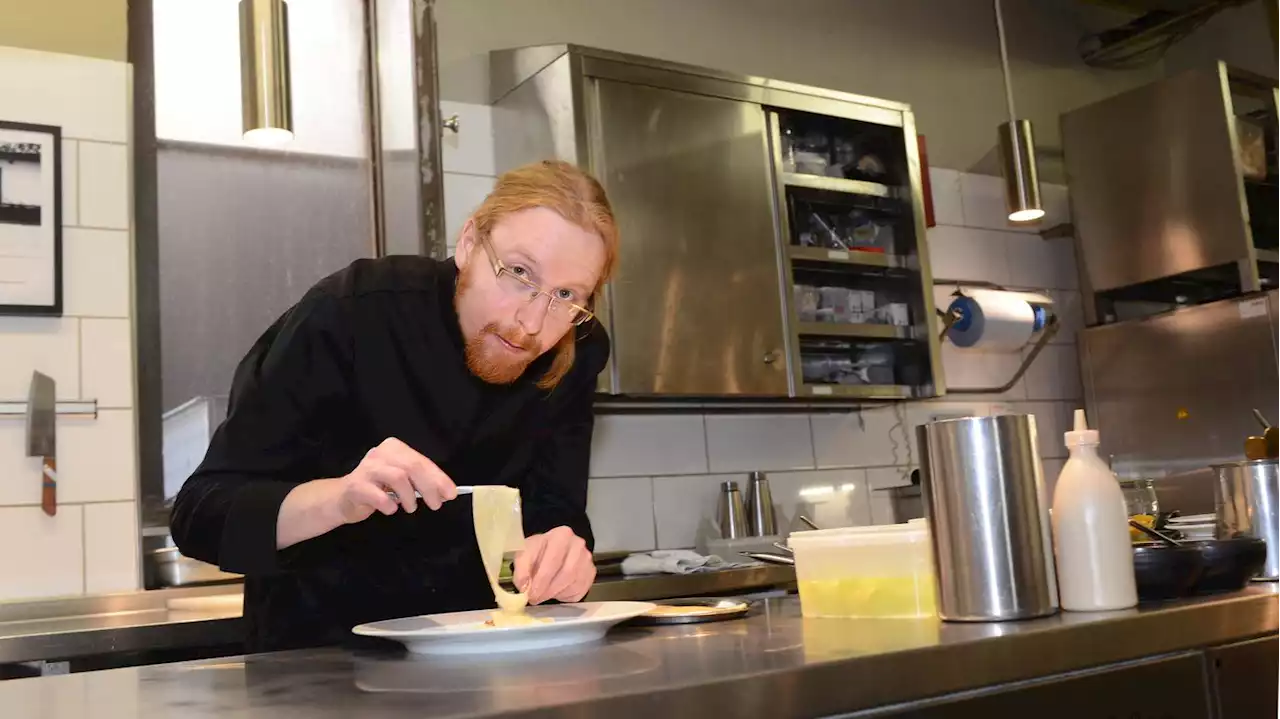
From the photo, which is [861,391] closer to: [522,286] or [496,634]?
[522,286]

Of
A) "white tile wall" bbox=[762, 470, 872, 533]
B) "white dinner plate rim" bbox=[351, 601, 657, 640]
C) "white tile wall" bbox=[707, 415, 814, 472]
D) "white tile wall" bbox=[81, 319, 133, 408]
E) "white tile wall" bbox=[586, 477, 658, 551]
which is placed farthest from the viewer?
"white tile wall" bbox=[762, 470, 872, 533]

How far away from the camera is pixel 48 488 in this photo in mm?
2674

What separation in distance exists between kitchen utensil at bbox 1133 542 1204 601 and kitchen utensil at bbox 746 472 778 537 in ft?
7.16

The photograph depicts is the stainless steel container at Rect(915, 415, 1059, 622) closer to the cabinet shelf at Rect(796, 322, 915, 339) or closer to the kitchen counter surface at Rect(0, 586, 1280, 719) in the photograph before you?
the kitchen counter surface at Rect(0, 586, 1280, 719)

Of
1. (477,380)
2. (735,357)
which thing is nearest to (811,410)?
(735,357)

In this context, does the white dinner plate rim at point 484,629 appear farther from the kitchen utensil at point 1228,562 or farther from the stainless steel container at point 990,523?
the kitchen utensil at point 1228,562

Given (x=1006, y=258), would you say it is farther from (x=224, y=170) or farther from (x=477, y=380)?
(x=477, y=380)

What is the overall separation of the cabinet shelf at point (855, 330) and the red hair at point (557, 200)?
1712 mm

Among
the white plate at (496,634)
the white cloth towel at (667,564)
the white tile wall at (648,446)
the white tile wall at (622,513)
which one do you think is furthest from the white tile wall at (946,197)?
the white plate at (496,634)

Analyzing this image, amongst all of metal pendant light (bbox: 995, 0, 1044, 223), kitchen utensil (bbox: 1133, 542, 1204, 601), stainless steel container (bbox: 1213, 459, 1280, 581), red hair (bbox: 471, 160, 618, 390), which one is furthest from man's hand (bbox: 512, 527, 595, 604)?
metal pendant light (bbox: 995, 0, 1044, 223)

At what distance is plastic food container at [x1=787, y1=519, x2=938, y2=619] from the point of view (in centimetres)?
131

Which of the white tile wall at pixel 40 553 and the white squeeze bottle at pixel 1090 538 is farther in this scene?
the white tile wall at pixel 40 553

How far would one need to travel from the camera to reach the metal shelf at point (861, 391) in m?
3.45

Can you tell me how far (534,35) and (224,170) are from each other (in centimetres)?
102
